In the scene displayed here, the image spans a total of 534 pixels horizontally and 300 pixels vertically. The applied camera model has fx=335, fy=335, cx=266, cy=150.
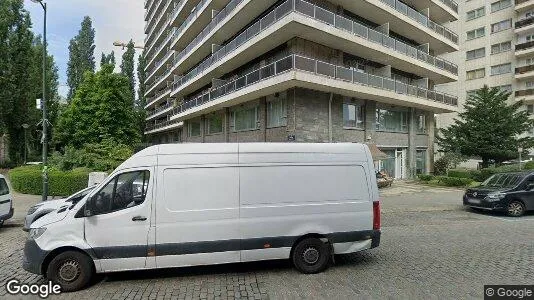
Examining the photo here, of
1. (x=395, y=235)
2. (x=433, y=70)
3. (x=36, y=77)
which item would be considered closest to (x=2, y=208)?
(x=395, y=235)

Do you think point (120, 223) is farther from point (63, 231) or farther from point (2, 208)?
point (2, 208)

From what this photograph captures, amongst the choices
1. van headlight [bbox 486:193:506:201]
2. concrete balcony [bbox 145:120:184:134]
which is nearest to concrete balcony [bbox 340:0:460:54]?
van headlight [bbox 486:193:506:201]

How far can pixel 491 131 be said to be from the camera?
86.4ft

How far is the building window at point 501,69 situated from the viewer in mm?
37438

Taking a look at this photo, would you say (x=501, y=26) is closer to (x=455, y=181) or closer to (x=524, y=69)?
(x=524, y=69)

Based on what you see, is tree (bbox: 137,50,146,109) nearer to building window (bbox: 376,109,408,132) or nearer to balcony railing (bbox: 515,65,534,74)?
building window (bbox: 376,109,408,132)

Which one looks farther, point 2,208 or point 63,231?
point 2,208

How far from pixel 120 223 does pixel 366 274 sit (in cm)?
405

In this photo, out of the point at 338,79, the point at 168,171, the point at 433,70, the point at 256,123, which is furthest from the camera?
the point at 433,70

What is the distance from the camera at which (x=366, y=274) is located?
18.3 feet

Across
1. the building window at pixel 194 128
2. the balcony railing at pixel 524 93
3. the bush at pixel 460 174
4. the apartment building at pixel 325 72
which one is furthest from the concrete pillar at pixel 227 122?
the balcony railing at pixel 524 93

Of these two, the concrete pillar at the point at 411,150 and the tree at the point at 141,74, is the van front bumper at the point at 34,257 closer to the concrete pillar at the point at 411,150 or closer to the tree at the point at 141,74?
the concrete pillar at the point at 411,150

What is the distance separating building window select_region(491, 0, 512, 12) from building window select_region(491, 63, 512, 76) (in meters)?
6.48

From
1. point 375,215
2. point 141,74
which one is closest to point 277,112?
point 375,215
